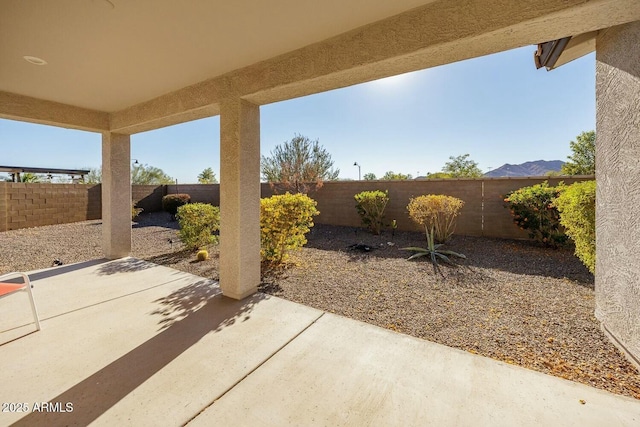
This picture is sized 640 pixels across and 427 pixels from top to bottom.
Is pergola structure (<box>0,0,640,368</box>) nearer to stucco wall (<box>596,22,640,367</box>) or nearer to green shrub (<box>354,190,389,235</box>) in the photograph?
stucco wall (<box>596,22,640,367</box>)

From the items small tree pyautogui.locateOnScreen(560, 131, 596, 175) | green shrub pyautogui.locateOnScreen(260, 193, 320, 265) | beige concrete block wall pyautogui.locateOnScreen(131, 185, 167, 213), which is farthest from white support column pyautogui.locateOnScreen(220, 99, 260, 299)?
small tree pyautogui.locateOnScreen(560, 131, 596, 175)

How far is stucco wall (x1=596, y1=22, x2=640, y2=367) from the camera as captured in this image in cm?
209

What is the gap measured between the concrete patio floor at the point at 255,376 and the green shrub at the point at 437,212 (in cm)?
459

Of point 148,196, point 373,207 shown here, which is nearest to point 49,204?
point 148,196

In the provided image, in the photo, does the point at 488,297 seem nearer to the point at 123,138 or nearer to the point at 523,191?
the point at 523,191

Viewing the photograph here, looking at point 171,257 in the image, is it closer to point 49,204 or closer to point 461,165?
point 49,204

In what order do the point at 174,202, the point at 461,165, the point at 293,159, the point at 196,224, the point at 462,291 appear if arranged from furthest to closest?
→ the point at 461,165, the point at 293,159, the point at 174,202, the point at 196,224, the point at 462,291

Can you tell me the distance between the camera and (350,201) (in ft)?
31.5

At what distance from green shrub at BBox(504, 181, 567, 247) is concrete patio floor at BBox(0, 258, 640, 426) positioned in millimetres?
5099

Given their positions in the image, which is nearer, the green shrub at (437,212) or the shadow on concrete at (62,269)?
the shadow on concrete at (62,269)

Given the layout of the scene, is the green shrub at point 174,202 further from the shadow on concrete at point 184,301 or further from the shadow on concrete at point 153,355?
the shadow on concrete at point 153,355

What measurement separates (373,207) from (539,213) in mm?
4086

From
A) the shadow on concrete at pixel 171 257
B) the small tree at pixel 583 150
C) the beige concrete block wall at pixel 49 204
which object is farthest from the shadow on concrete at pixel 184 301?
the small tree at pixel 583 150

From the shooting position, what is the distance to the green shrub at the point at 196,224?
6.08 metres
